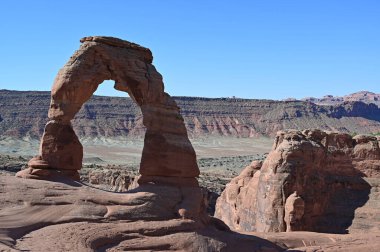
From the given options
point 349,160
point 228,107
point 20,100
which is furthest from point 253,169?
point 228,107

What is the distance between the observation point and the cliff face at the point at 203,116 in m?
138

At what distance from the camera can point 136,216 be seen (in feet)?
59.2

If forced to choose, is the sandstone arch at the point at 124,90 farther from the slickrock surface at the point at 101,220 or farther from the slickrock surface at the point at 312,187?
the slickrock surface at the point at 312,187

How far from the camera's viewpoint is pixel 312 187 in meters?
Answer: 28.9

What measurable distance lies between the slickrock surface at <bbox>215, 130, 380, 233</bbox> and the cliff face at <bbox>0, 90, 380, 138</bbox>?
108m

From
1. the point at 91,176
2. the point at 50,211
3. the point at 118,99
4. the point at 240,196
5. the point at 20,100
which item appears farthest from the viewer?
the point at 118,99

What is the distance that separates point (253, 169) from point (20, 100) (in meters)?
122

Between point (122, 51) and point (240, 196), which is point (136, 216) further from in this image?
point (240, 196)

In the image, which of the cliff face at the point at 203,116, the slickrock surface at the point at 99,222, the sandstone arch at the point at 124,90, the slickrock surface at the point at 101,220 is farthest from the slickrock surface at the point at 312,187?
the cliff face at the point at 203,116

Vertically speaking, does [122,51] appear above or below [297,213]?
above

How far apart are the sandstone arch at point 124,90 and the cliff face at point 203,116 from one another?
115 m

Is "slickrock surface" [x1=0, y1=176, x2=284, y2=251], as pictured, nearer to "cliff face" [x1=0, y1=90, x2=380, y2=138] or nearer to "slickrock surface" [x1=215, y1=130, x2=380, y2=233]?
"slickrock surface" [x1=215, y1=130, x2=380, y2=233]

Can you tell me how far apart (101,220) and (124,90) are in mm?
6152

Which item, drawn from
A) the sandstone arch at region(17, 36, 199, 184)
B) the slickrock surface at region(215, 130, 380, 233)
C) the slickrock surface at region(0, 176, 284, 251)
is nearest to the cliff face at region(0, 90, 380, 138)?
the slickrock surface at region(215, 130, 380, 233)
